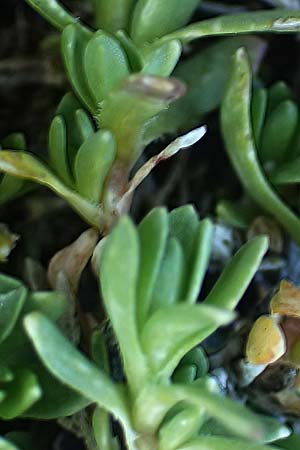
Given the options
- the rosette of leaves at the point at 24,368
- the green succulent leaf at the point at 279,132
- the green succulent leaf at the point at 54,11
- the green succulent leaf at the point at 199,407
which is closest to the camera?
the green succulent leaf at the point at 199,407

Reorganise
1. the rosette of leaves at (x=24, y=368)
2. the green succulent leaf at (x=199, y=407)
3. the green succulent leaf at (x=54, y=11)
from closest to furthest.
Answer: the green succulent leaf at (x=199, y=407) < the rosette of leaves at (x=24, y=368) < the green succulent leaf at (x=54, y=11)

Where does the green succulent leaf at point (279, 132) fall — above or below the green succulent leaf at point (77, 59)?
below

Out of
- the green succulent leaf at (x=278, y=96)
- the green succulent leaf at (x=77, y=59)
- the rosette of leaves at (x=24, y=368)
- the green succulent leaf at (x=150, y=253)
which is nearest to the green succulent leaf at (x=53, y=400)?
the rosette of leaves at (x=24, y=368)

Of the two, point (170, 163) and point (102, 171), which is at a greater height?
point (102, 171)

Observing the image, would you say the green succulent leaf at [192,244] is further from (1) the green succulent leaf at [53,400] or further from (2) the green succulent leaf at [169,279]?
(1) the green succulent leaf at [53,400]

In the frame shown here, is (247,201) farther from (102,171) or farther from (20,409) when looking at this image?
(20,409)

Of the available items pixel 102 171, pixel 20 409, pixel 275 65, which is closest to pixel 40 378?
pixel 20 409
